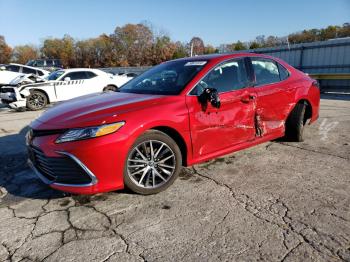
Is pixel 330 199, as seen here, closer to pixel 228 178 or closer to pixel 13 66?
pixel 228 178

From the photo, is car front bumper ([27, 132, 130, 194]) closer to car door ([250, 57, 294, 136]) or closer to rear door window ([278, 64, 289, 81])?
car door ([250, 57, 294, 136])

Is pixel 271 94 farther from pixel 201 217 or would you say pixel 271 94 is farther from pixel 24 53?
pixel 24 53

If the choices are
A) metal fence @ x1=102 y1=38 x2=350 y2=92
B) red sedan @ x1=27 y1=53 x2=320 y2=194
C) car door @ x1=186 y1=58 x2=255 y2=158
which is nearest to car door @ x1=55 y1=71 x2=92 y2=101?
red sedan @ x1=27 y1=53 x2=320 y2=194

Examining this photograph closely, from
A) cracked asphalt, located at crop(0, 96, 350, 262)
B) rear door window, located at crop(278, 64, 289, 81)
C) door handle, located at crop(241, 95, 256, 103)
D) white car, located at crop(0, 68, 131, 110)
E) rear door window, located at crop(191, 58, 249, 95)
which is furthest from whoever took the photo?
white car, located at crop(0, 68, 131, 110)

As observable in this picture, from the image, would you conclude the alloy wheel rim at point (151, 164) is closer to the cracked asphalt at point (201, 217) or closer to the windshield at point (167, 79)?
the cracked asphalt at point (201, 217)

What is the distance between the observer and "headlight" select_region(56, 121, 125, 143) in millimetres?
2979

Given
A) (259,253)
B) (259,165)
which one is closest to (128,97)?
(259,165)

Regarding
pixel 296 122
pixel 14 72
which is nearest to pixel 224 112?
pixel 296 122

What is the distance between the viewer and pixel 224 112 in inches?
151

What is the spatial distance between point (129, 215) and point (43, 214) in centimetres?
89

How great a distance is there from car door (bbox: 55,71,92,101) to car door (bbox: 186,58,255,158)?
855 cm

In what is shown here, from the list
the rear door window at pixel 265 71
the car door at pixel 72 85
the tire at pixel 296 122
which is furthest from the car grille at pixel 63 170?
the car door at pixel 72 85

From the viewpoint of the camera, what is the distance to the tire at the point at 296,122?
4.88 meters

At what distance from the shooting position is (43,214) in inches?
121
